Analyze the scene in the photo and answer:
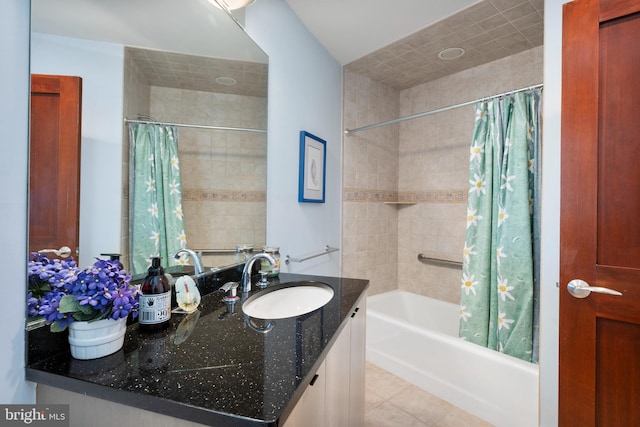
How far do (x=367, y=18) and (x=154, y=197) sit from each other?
1693mm

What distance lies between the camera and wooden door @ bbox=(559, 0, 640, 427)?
0.98 m

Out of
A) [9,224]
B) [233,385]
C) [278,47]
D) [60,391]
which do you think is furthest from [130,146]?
[278,47]

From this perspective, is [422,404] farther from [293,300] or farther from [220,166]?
[220,166]

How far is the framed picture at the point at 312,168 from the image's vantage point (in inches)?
74.4

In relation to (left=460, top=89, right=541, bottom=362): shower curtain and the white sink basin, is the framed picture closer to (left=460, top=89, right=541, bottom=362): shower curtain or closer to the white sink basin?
the white sink basin

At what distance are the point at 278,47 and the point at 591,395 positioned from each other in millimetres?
2156

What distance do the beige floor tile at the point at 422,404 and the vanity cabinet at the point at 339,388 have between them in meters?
0.54

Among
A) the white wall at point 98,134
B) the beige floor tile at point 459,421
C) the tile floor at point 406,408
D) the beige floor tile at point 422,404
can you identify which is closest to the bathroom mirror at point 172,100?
the white wall at point 98,134

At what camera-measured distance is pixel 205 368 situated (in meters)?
0.61

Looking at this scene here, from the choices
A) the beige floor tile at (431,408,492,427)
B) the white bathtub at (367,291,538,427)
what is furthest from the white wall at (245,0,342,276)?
the beige floor tile at (431,408,492,427)

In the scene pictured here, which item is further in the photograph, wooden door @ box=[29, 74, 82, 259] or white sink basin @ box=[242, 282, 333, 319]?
white sink basin @ box=[242, 282, 333, 319]

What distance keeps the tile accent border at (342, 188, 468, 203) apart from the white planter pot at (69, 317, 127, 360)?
Answer: 6.50 ft

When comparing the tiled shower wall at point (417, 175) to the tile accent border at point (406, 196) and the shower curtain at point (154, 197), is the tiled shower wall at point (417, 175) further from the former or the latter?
the shower curtain at point (154, 197)

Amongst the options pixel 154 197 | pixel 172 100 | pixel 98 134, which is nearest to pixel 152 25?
pixel 172 100
